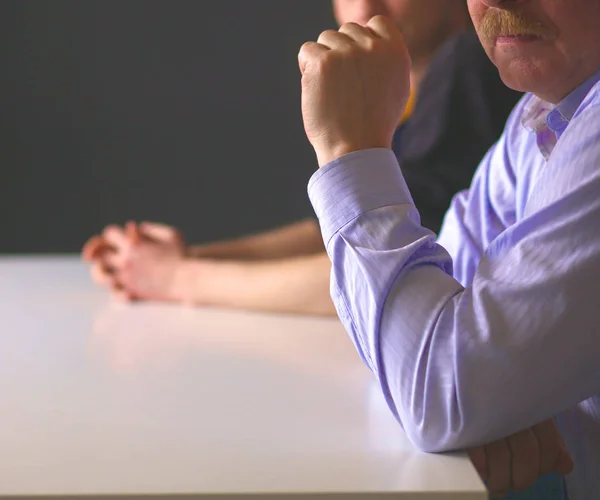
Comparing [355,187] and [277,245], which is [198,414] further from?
[277,245]

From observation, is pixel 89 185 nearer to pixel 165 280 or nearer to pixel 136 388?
pixel 165 280

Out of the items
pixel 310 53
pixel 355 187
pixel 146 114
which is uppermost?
pixel 146 114

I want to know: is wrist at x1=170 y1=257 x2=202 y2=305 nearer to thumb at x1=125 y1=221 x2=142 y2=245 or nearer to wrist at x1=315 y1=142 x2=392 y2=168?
thumb at x1=125 y1=221 x2=142 y2=245

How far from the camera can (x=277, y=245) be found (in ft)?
5.80

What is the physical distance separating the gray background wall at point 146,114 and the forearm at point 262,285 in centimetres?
161

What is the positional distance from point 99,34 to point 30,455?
7.86 feet

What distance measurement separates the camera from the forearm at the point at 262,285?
1268 mm

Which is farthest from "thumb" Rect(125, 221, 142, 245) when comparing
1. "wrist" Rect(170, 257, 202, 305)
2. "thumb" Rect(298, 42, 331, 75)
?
"thumb" Rect(298, 42, 331, 75)

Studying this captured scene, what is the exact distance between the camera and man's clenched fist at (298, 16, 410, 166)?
30.7 inches

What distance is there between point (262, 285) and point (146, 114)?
→ 178cm

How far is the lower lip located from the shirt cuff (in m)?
0.13

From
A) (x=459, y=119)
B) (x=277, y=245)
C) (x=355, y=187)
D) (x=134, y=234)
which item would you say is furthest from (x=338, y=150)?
(x=277, y=245)

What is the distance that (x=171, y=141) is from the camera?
300 cm

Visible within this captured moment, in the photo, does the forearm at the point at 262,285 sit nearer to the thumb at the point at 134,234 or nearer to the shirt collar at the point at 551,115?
the thumb at the point at 134,234
